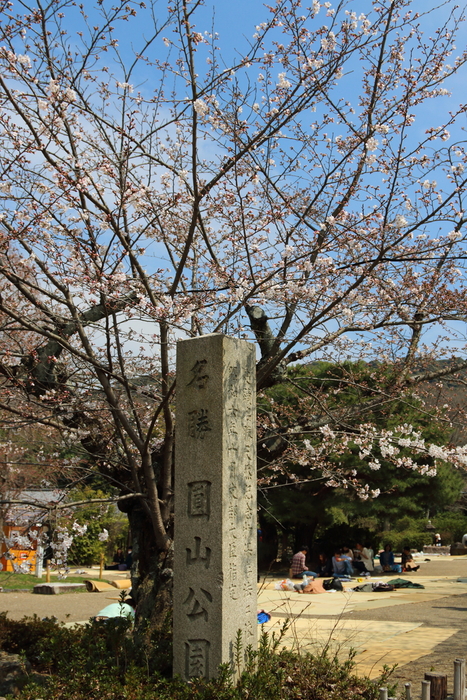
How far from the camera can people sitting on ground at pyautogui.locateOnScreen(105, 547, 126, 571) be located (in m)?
25.4

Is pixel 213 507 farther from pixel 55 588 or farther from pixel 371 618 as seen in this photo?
pixel 55 588

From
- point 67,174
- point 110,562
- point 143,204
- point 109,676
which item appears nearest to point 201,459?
point 109,676

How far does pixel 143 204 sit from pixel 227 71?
1483 mm

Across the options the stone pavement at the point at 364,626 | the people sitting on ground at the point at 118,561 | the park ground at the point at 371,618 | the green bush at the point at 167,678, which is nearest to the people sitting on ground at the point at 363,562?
the park ground at the point at 371,618

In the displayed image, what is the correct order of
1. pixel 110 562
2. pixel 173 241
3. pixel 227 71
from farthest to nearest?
pixel 110 562 → pixel 173 241 → pixel 227 71

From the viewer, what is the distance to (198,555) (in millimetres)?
4891

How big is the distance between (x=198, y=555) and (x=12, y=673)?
292cm

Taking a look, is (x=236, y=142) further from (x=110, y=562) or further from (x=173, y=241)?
(x=110, y=562)

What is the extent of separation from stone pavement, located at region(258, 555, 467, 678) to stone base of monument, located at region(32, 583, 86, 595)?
5534mm

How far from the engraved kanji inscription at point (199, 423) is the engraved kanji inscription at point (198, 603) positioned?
118 cm

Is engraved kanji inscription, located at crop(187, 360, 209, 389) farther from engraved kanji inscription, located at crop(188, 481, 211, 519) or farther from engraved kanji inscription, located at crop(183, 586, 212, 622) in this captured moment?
engraved kanji inscription, located at crop(183, 586, 212, 622)

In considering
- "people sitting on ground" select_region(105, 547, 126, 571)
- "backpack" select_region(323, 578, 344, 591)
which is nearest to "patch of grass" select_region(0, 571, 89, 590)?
"people sitting on ground" select_region(105, 547, 126, 571)

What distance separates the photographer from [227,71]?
5945 millimetres

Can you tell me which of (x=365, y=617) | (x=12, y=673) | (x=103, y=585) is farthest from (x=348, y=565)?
(x=12, y=673)
